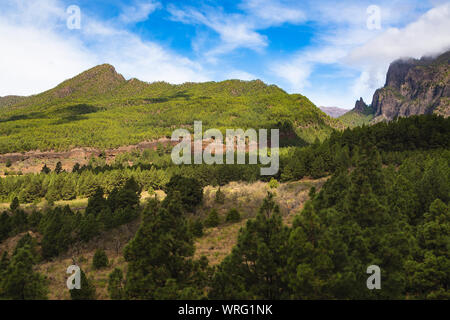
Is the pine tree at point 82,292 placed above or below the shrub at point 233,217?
below

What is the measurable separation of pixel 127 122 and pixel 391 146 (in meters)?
174

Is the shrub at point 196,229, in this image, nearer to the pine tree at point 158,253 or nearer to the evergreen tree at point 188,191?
the evergreen tree at point 188,191

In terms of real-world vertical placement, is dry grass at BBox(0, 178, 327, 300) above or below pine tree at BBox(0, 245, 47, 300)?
below

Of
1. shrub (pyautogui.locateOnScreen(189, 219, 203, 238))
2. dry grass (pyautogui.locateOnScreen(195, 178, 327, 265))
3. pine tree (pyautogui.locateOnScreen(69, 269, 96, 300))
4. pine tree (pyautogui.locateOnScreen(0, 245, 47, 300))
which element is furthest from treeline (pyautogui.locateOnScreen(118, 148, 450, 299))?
shrub (pyautogui.locateOnScreen(189, 219, 203, 238))

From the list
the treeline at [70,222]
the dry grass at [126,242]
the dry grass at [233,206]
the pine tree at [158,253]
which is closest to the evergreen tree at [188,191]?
the dry grass at [233,206]

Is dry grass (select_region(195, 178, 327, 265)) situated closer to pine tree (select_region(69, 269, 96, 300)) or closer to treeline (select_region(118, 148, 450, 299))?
pine tree (select_region(69, 269, 96, 300))

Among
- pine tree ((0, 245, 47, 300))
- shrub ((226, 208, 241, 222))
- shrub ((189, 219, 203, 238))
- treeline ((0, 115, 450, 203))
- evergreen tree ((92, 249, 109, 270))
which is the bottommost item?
evergreen tree ((92, 249, 109, 270))

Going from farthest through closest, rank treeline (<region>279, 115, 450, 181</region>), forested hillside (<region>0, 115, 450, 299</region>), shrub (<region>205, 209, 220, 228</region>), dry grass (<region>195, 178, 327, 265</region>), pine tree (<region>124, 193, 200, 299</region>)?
1. treeline (<region>279, 115, 450, 181</region>)
2. shrub (<region>205, 209, 220, 228</region>)
3. dry grass (<region>195, 178, 327, 265</region>)
4. pine tree (<region>124, 193, 200, 299</region>)
5. forested hillside (<region>0, 115, 450, 299</region>)

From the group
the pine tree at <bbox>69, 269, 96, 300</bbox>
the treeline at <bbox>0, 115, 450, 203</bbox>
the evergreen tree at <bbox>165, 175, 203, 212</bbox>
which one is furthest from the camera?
the treeline at <bbox>0, 115, 450, 203</bbox>

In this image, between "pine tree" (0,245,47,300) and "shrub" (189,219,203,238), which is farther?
"shrub" (189,219,203,238)

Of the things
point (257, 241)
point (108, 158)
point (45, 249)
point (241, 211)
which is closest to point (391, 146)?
point (241, 211)

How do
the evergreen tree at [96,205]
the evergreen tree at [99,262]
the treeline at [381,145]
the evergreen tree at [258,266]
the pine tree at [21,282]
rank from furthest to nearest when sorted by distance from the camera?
the treeline at [381,145] < the evergreen tree at [96,205] < the evergreen tree at [99,262] < the evergreen tree at [258,266] < the pine tree at [21,282]

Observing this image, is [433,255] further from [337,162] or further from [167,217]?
[337,162]

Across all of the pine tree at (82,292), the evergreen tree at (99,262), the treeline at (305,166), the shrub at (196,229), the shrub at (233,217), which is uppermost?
the treeline at (305,166)
